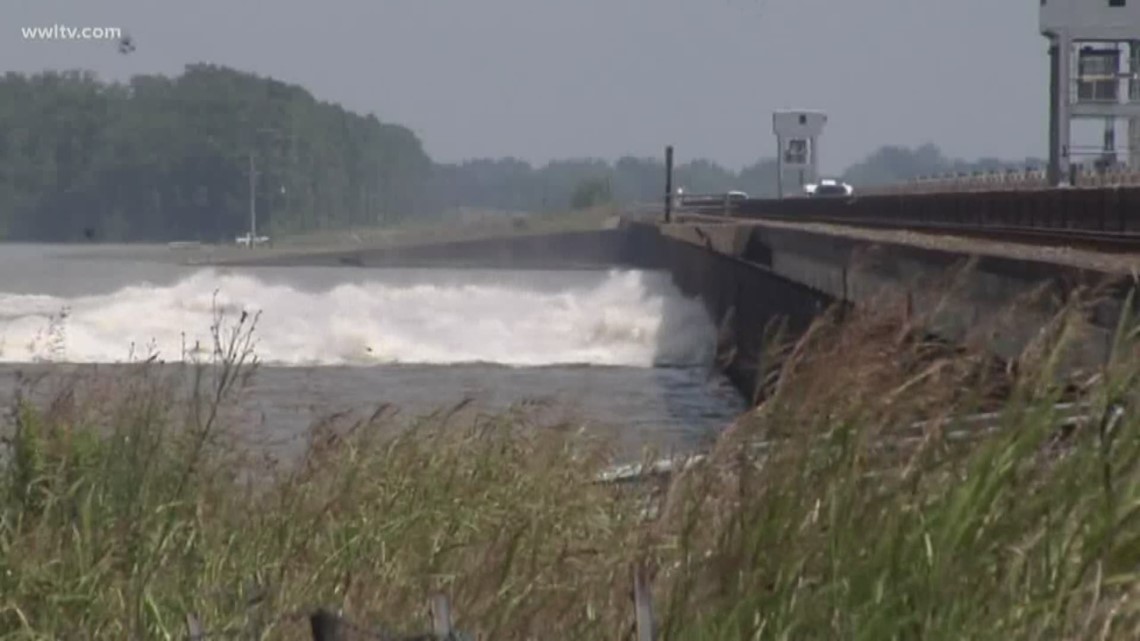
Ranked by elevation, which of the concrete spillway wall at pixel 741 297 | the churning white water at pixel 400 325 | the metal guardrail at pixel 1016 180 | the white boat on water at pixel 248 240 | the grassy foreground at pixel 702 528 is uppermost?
the grassy foreground at pixel 702 528

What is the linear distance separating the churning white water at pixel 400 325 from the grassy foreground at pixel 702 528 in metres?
30.1

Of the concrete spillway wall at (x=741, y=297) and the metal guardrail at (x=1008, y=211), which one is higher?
the metal guardrail at (x=1008, y=211)

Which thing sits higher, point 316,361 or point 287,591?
point 287,591

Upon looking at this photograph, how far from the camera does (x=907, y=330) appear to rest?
240 inches

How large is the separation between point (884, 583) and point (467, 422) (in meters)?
4.32

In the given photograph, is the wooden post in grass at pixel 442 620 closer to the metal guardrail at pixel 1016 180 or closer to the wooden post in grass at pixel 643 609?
the wooden post in grass at pixel 643 609

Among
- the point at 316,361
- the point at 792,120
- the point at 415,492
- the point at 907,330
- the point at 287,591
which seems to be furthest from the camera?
the point at 792,120

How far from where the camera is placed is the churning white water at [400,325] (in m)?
43.5

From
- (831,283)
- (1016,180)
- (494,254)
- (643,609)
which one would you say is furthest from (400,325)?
(494,254)

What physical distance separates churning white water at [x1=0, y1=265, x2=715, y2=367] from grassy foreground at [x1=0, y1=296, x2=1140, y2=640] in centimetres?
3005

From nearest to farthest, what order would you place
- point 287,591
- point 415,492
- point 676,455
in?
point 287,591 → point 676,455 → point 415,492

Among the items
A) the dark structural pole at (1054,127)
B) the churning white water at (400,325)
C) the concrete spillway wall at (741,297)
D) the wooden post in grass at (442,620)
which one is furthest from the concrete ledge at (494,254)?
the wooden post in grass at (442,620)

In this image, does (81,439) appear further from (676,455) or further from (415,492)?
(676,455)

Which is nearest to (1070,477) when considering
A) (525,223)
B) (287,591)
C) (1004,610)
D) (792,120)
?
(1004,610)
